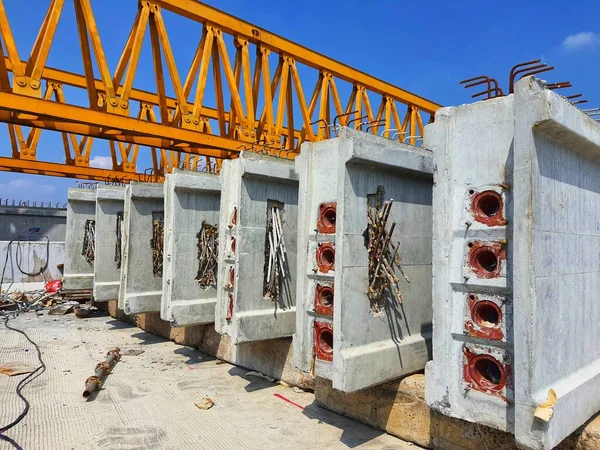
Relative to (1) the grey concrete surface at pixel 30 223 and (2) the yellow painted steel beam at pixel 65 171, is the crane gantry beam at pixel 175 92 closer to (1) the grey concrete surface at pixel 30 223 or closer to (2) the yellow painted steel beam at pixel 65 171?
(2) the yellow painted steel beam at pixel 65 171

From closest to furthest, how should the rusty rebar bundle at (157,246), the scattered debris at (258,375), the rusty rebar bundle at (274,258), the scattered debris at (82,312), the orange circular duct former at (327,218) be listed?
the orange circular duct former at (327,218)
the rusty rebar bundle at (274,258)
the scattered debris at (258,375)
the rusty rebar bundle at (157,246)
the scattered debris at (82,312)

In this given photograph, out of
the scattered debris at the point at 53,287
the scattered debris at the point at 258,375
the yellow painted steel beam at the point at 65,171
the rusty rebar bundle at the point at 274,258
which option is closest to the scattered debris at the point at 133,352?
the scattered debris at the point at 258,375

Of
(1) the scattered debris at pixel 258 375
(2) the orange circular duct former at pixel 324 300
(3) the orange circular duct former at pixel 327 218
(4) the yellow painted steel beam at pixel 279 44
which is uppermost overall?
(4) the yellow painted steel beam at pixel 279 44

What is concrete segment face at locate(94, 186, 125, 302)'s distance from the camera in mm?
11633

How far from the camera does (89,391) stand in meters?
6.48

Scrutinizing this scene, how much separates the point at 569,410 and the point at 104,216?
11.3m

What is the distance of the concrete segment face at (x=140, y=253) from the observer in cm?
979

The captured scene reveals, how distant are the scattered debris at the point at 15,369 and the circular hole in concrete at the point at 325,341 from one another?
220 inches

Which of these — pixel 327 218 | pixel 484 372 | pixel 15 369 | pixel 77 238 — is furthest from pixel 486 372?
pixel 77 238

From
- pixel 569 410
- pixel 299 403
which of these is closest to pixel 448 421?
pixel 569 410

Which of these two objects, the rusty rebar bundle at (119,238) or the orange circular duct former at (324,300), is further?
the rusty rebar bundle at (119,238)

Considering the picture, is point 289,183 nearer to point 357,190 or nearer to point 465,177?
point 357,190

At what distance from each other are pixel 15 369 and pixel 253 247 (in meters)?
4.97

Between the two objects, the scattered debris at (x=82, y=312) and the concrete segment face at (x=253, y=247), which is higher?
the concrete segment face at (x=253, y=247)
